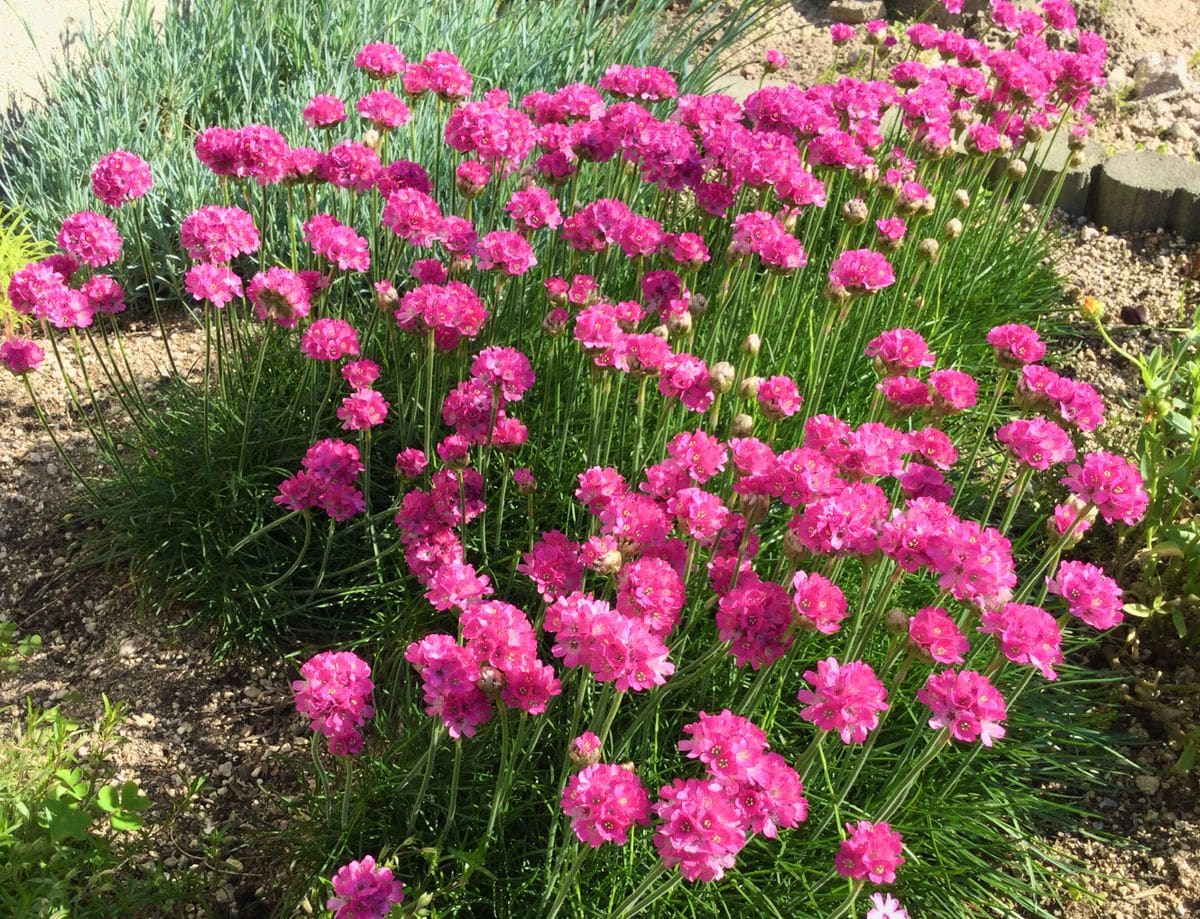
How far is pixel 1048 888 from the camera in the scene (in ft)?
8.34

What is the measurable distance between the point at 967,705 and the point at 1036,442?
622 millimetres

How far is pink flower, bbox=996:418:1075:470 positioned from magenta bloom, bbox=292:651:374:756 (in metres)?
1.32

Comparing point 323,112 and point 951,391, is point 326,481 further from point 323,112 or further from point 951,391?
point 951,391

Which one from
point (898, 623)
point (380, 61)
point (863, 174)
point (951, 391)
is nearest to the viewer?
point (898, 623)

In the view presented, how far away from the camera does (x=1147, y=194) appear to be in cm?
504

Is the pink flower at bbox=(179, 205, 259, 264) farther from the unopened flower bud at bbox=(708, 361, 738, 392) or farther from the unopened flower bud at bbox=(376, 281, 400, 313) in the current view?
the unopened flower bud at bbox=(708, 361, 738, 392)

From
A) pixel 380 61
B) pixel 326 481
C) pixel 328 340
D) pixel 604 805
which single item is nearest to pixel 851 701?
pixel 604 805

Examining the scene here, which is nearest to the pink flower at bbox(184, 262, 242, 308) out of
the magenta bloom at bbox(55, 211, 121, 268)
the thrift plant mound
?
the thrift plant mound

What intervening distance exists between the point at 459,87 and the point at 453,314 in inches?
38.3

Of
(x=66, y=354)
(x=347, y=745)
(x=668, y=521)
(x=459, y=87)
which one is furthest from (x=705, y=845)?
(x=66, y=354)

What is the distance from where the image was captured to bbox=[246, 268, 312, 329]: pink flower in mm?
2541

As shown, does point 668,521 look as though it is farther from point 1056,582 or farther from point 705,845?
point 1056,582

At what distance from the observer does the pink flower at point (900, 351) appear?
230cm

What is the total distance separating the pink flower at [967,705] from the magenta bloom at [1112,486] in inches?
20.5
